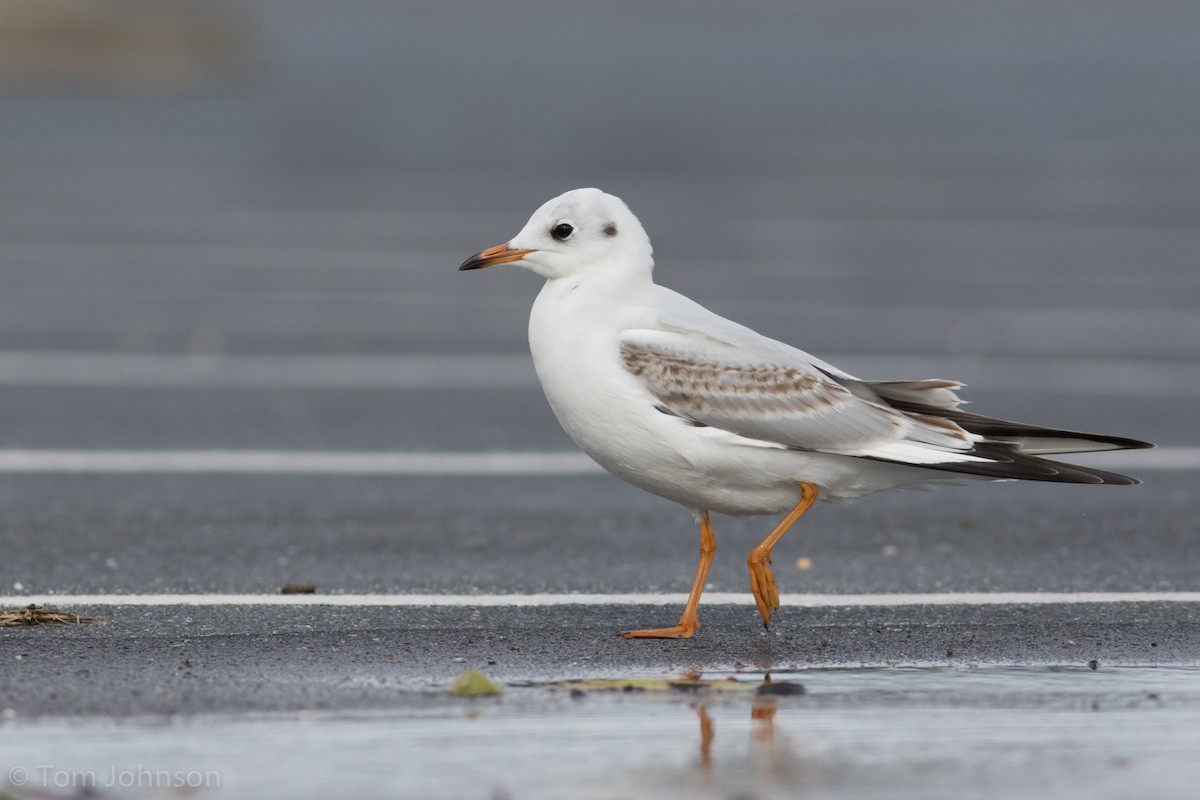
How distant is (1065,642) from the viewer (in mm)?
6379

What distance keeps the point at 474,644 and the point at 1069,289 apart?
10.9 m

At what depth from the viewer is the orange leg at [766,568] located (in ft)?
21.0

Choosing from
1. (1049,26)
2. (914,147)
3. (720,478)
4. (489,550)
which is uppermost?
(1049,26)

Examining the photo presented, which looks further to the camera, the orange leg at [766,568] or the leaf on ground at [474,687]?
the orange leg at [766,568]

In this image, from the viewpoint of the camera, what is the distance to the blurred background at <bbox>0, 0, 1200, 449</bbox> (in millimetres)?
12508

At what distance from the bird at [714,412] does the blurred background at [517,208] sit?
3804mm

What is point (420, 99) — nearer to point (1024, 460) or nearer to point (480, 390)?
point (480, 390)

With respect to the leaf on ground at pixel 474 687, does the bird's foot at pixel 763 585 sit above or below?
above

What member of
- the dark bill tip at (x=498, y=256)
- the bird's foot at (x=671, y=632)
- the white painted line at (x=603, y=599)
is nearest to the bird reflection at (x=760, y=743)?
the bird's foot at (x=671, y=632)

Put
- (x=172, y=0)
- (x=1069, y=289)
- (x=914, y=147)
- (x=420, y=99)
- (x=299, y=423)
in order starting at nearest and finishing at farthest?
(x=299, y=423), (x=1069, y=289), (x=914, y=147), (x=420, y=99), (x=172, y=0)

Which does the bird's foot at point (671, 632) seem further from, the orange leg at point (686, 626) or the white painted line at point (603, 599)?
the white painted line at point (603, 599)

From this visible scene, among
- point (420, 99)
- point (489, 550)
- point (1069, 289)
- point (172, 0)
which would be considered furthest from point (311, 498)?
point (172, 0)

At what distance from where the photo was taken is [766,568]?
21.0 ft

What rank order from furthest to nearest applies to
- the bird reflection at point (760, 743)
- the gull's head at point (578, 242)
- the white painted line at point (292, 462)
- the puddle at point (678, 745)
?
the white painted line at point (292, 462) < the gull's head at point (578, 242) < the bird reflection at point (760, 743) < the puddle at point (678, 745)
